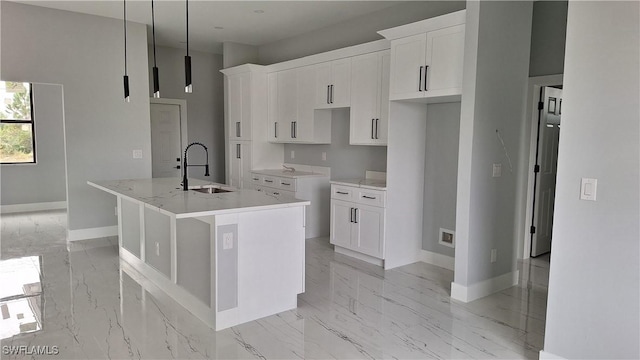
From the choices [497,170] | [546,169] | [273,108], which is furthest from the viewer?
[273,108]

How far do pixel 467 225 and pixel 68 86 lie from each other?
5.00 meters

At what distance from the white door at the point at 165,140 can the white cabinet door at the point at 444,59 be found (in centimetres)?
489

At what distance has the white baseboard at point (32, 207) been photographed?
771cm

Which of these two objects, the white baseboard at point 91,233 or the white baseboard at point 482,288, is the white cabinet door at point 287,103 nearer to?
the white baseboard at point 91,233

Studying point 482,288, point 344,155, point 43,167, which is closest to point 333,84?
point 344,155

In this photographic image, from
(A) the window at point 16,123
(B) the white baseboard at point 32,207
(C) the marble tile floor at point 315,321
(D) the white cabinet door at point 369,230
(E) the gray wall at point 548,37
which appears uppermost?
(E) the gray wall at point 548,37

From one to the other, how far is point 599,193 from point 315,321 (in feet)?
6.66

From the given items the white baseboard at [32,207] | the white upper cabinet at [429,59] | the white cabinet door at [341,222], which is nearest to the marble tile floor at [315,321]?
the white cabinet door at [341,222]

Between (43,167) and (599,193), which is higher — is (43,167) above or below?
below

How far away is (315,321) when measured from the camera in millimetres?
3236

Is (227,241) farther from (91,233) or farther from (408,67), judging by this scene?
(91,233)

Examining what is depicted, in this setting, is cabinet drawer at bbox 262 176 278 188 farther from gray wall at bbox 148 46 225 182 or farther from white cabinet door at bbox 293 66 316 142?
gray wall at bbox 148 46 225 182

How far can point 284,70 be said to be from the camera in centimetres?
614

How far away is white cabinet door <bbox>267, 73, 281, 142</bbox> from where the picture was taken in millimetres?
6363
